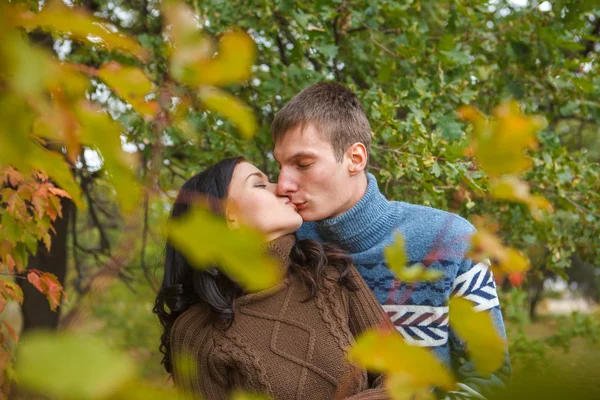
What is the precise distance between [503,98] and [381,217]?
1791 millimetres

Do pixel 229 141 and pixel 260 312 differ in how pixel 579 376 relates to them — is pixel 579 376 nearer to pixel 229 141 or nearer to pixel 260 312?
pixel 260 312

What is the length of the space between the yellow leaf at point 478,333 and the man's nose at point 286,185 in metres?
1.55

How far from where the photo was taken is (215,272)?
2002 millimetres

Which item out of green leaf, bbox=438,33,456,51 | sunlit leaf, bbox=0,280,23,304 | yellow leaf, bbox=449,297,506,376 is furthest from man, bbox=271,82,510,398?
yellow leaf, bbox=449,297,506,376

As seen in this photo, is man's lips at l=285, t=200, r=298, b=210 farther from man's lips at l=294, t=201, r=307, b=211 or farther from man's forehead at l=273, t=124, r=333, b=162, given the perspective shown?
man's forehead at l=273, t=124, r=333, b=162

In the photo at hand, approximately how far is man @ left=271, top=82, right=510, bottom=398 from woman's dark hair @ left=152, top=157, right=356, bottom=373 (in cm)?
12

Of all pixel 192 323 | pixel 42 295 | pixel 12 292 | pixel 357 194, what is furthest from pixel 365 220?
pixel 42 295

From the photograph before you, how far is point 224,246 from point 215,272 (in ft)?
5.33

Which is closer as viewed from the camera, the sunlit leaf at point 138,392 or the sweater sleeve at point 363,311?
the sunlit leaf at point 138,392

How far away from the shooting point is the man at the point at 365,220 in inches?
79.3

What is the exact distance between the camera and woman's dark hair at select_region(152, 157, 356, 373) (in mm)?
1952

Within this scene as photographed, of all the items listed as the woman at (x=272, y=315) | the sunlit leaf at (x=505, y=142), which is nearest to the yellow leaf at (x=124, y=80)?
the sunlit leaf at (x=505, y=142)

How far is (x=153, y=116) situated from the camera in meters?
0.64

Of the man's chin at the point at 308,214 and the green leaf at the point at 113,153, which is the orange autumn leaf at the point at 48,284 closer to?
the man's chin at the point at 308,214
